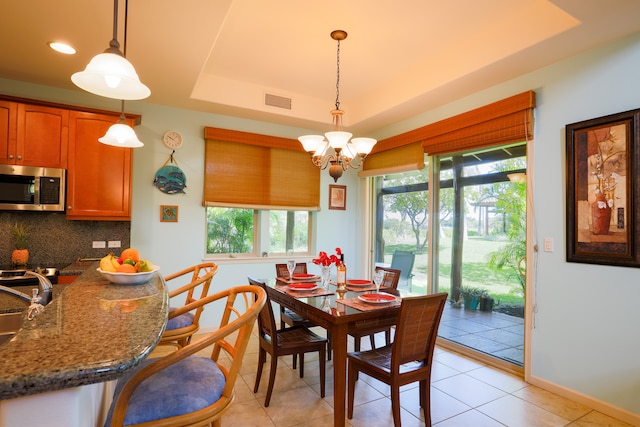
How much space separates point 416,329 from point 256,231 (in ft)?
9.28

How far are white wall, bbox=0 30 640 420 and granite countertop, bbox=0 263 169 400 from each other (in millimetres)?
2598

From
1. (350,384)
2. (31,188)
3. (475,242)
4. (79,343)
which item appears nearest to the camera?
(79,343)

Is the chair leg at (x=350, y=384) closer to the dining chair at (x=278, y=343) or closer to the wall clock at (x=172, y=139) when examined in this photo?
the dining chair at (x=278, y=343)

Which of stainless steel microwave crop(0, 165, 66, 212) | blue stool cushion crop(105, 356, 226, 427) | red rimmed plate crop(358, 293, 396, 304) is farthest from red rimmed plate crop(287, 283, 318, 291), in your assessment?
stainless steel microwave crop(0, 165, 66, 212)

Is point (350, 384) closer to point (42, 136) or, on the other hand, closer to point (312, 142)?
point (312, 142)

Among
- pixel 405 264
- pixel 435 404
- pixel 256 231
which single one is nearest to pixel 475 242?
pixel 405 264

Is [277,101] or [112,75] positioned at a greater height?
[277,101]

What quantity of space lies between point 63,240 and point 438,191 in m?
3.90

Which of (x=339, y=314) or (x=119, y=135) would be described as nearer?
(x=339, y=314)

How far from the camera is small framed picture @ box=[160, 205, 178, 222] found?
3.79m

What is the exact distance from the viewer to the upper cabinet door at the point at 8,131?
2863mm

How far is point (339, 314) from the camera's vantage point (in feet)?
6.74

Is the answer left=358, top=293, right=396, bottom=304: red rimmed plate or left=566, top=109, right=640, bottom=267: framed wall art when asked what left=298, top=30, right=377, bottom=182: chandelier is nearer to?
left=358, top=293, right=396, bottom=304: red rimmed plate

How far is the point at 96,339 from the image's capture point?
0.92m
